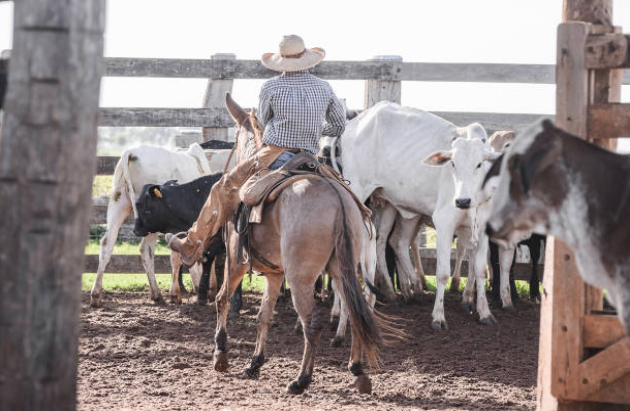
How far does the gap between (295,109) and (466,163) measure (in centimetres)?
242

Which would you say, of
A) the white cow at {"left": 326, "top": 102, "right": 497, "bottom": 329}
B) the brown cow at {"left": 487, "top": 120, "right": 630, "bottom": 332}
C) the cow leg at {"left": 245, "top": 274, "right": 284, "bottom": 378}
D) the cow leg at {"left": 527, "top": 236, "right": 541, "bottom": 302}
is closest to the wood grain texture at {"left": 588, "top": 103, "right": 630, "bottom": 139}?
the brown cow at {"left": 487, "top": 120, "right": 630, "bottom": 332}

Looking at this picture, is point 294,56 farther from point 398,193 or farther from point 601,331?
point 398,193

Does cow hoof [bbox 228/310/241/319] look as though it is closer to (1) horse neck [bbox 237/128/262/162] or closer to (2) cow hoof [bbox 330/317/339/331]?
(2) cow hoof [bbox 330/317/339/331]

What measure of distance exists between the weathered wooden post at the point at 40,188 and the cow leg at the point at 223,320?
3.83 meters

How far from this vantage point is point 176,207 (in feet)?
33.3

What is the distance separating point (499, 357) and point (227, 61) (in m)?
5.65

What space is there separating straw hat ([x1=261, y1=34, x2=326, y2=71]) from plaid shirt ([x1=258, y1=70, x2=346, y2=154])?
0.08 meters

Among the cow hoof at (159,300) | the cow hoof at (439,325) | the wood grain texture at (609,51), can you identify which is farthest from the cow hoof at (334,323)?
the wood grain texture at (609,51)

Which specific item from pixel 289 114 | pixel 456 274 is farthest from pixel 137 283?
pixel 289 114

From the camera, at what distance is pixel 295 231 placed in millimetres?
6082

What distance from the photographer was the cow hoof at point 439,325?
8.71m

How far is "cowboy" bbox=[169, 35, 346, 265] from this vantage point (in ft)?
22.3

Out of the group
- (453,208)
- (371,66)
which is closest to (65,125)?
(453,208)

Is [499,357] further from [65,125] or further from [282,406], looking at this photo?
[65,125]
